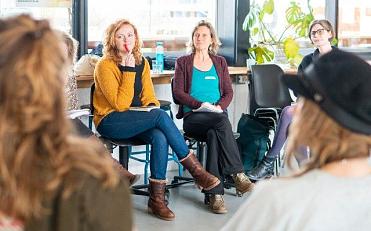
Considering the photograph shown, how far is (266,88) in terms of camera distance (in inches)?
216

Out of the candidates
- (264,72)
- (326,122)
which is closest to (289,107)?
(264,72)

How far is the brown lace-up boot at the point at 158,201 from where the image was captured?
4.30 m

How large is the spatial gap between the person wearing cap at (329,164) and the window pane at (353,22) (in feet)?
18.5

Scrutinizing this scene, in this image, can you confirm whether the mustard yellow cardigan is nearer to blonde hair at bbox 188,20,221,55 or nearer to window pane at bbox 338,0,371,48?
→ blonde hair at bbox 188,20,221,55

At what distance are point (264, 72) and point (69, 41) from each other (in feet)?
6.70

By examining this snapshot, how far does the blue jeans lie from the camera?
14.5 feet

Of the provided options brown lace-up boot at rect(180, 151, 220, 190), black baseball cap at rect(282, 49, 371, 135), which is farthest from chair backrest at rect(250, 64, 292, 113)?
black baseball cap at rect(282, 49, 371, 135)

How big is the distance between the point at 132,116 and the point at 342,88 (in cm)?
300

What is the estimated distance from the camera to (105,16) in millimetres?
5594

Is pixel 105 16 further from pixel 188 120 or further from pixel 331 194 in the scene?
pixel 331 194

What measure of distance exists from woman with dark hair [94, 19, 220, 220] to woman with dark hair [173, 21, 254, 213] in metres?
0.18

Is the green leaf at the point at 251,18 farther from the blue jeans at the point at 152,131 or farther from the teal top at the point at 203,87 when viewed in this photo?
the blue jeans at the point at 152,131

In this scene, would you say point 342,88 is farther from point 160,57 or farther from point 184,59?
point 160,57

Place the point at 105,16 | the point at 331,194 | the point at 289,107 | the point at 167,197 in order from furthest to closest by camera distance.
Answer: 1. the point at 105,16
2. the point at 289,107
3. the point at 167,197
4. the point at 331,194
